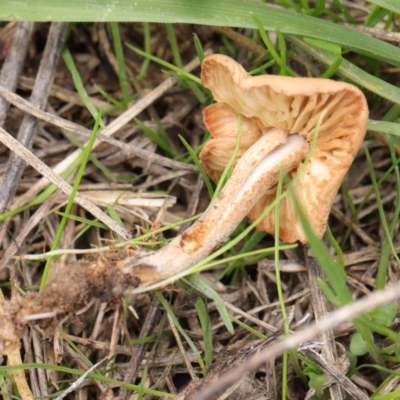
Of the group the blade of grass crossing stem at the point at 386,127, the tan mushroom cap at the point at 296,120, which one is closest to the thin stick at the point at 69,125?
the tan mushroom cap at the point at 296,120

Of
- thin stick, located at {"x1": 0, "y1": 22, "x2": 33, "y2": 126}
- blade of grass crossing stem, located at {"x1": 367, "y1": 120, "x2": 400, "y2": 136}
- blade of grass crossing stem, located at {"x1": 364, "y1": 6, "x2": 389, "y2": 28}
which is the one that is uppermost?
blade of grass crossing stem, located at {"x1": 364, "y1": 6, "x2": 389, "y2": 28}

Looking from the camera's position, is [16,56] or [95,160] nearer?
[95,160]

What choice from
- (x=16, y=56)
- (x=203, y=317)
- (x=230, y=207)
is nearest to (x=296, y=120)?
(x=230, y=207)

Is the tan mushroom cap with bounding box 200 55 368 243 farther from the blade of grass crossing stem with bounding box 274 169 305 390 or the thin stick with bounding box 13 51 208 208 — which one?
the thin stick with bounding box 13 51 208 208

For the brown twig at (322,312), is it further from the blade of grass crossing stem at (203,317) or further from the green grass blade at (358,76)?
the green grass blade at (358,76)

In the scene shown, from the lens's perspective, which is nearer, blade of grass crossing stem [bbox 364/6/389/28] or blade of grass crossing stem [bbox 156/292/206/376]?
blade of grass crossing stem [bbox 156/292/206/376]

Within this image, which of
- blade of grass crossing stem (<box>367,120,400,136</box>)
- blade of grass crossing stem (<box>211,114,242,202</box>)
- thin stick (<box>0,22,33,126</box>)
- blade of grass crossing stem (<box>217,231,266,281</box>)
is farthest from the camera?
thin stick (<box>0,22,33,126</box>)

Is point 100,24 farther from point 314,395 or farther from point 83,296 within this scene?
point 314,395

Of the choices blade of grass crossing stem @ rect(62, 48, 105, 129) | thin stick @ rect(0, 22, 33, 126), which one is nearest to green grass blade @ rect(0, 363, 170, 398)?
blade of grass crossing stem @ rect(62, 48, 105, 129)

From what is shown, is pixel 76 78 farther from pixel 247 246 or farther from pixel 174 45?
pixel 247 246
